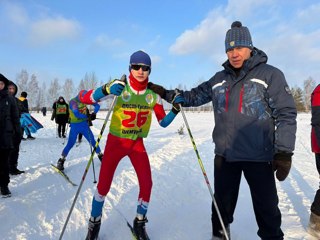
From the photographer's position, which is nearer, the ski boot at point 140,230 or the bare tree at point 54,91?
the ski boot at point 140,230

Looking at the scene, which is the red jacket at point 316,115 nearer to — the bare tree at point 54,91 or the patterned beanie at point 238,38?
the patterned beanie at point 238,38

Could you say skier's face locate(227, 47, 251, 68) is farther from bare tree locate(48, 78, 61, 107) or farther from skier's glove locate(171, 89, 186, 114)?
bare tree locate(48, 78, 61, 107)

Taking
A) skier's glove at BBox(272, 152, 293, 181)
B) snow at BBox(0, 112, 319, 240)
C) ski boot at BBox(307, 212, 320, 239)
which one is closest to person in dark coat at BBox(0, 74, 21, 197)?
snow at BBox(0, 112, 319, 240)

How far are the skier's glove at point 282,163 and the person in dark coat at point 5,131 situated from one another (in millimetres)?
4597

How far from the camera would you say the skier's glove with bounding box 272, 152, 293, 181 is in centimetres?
261

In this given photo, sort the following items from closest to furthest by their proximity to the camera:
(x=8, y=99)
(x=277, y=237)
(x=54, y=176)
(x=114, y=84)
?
(x=277, y=237), (x=114, y=84), (x=8, y=99), (x=54, y=176)

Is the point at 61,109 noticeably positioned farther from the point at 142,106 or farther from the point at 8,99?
the point at 142,106

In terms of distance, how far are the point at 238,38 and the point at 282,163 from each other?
1.36 meters

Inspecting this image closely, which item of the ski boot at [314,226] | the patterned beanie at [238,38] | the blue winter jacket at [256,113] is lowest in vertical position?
the ski boot at [314,226]

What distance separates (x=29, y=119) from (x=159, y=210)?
9712 millimetres

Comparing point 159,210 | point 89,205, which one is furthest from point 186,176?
point 89,205

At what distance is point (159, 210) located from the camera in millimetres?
4672

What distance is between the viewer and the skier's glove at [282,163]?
103 inches

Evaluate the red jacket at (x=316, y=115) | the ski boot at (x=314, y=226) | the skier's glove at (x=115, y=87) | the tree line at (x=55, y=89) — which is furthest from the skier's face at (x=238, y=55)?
the tree line at (x=55, y=89)
